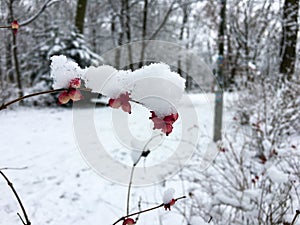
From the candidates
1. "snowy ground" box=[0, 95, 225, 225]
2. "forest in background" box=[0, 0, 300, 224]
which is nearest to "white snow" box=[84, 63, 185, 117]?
"snowy ground" box=[0, 95, 225, 225]

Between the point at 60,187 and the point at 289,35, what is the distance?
521 centimetres

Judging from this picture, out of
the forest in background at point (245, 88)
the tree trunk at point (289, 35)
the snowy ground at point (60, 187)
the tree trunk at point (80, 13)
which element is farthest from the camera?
the tree trunk at point (80, 13)

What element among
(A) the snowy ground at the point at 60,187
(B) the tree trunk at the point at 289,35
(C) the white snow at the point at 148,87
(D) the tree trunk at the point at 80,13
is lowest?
(A) the snowy ground at the point at 60,187

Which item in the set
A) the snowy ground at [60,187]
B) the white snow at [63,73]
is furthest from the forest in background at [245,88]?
the white snow at [63,73]

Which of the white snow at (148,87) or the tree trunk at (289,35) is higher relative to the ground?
the tree trunk at (289,35)

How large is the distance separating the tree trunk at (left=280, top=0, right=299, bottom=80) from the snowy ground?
306 cm

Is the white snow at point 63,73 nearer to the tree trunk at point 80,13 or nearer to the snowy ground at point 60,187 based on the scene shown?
the snowy ground at point 60,187

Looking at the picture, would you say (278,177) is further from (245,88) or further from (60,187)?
(245,88)

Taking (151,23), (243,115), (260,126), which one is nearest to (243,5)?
(243,115)

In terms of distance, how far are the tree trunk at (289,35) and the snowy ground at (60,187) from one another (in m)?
3.06

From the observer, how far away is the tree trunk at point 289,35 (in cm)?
520

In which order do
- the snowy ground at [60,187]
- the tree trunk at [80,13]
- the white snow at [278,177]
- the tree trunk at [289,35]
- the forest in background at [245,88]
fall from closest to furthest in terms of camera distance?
the white snow at [278,177]
the forest in background at [245,88]
the snowy ground at [60,187]
the tree trunk at [289,35]
the tree trunk at [80,13]

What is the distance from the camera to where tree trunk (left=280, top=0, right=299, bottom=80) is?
5.20 m

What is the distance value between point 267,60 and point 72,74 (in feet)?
26.2
